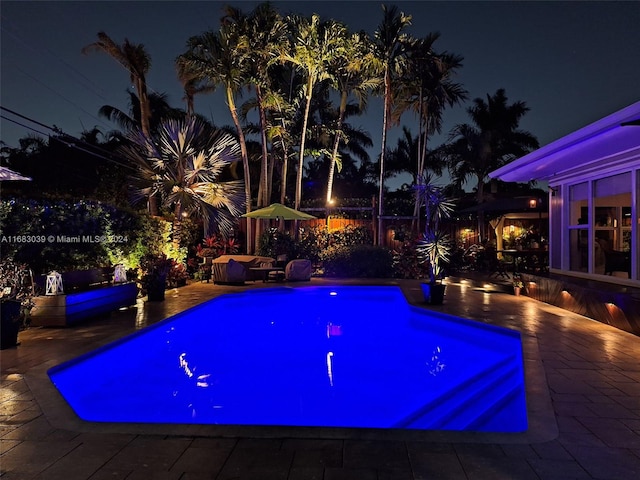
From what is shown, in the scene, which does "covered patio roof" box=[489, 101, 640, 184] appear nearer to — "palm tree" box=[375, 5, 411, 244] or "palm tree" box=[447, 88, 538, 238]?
"palm tree" box=[375, 5, 411, 244]

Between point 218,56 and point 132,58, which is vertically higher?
point 132,58

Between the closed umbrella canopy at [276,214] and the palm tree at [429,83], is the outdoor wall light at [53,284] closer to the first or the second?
the closed umbrella canopy at [276,214]

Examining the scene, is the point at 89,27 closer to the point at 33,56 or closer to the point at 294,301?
the point at 33,56

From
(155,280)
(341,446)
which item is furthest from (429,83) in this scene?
(341,446)

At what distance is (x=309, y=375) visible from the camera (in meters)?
5.46

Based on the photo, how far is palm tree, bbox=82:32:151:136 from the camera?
53.1 ft

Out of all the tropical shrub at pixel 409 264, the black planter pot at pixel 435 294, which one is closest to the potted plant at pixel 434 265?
the black planter pot at pixel 435 294

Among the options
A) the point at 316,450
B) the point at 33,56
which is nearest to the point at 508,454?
the point at 316,450

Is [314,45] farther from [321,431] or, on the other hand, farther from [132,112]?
[321,431]

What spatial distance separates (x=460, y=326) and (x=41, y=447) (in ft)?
18.6

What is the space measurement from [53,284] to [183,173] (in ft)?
22.4

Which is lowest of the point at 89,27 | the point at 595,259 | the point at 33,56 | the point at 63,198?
the point at 595,259

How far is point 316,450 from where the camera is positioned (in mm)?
2684

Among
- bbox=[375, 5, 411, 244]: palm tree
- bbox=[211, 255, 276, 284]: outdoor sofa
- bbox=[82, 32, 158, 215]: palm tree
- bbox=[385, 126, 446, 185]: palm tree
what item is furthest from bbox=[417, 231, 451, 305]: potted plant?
bbox=[385, 126, 446, 185]: palm tree
